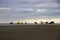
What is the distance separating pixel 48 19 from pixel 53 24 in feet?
0.38

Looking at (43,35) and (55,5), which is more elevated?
(55,5)

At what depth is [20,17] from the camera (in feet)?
7.43

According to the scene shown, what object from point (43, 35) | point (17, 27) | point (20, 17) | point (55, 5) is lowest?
point (43, 35)

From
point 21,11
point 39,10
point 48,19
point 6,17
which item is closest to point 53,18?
point 48,19

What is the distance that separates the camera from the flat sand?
2197mm

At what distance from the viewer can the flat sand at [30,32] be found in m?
2.20

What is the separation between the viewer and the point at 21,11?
2.26 metres

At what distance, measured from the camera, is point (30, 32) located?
221cm

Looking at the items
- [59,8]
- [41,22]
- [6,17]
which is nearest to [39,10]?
[41,22]

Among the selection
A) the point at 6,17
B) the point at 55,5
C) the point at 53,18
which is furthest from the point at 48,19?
the point at 6,17

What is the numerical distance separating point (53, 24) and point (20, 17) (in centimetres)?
55

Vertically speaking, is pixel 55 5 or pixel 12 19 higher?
pixel 55 5

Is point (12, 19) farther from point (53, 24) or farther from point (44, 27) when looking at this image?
point (53, 24)

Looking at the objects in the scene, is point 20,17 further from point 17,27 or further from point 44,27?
point 44,27
